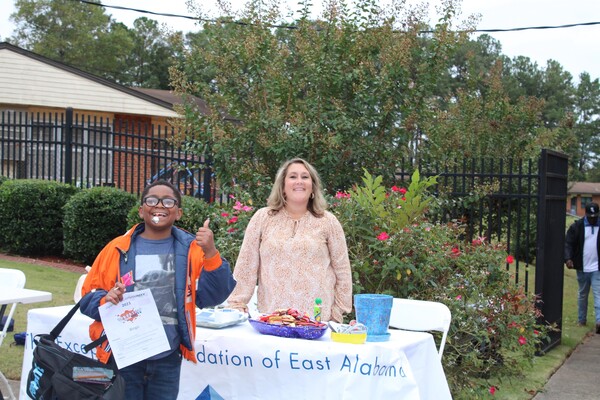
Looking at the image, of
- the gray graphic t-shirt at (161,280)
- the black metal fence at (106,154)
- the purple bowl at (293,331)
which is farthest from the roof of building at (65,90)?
the gray graphic t-shirt at (161,280)

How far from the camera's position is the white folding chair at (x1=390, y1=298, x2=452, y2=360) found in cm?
498

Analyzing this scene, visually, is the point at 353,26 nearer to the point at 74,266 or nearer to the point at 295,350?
the point at 295,350

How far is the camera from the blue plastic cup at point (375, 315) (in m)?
4.00

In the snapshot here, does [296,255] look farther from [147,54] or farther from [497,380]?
[147,54]

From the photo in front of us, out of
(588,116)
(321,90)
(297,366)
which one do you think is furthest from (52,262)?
(588,116)

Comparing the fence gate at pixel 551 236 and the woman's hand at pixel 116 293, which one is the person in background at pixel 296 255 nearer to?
the woman's hand at pixel 116 293

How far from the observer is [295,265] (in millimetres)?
4629

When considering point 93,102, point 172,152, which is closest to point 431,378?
point 172,152

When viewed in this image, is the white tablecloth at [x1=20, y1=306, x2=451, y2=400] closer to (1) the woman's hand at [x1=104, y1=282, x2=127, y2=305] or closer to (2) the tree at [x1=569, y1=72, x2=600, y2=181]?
(1) the woman's hand at [x1=104, y1=282, x2=127, y2=305]

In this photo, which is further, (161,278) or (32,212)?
(32,212)

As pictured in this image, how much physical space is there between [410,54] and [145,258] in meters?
5.52

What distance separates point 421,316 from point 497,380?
8.75ft

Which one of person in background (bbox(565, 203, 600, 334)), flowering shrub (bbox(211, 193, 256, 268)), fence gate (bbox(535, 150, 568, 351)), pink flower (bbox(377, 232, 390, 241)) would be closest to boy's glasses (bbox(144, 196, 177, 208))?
pink flower (bbox(377, 232, 390, 241))

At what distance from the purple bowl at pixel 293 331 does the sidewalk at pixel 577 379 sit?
3.75m
